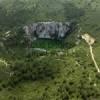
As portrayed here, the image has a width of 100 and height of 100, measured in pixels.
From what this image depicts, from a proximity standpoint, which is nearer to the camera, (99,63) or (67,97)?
(67,97)

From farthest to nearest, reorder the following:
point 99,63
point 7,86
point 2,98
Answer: point 99,63 < point 7,86 < point 2,98

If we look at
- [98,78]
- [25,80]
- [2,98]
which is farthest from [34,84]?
[98,78]

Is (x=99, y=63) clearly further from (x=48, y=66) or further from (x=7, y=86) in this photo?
(x=7, y=86)

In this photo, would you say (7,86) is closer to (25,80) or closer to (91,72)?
(25,80)

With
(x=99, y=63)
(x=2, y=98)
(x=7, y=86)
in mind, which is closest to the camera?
(x=2, y=98)

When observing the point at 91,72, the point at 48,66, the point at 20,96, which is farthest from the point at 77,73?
the point at 20,96

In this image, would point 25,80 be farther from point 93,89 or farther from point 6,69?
point 93,89

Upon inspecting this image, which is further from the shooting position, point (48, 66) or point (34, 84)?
point (48, 66)

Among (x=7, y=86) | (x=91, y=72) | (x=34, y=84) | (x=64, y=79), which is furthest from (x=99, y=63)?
(x=7, y=86)
